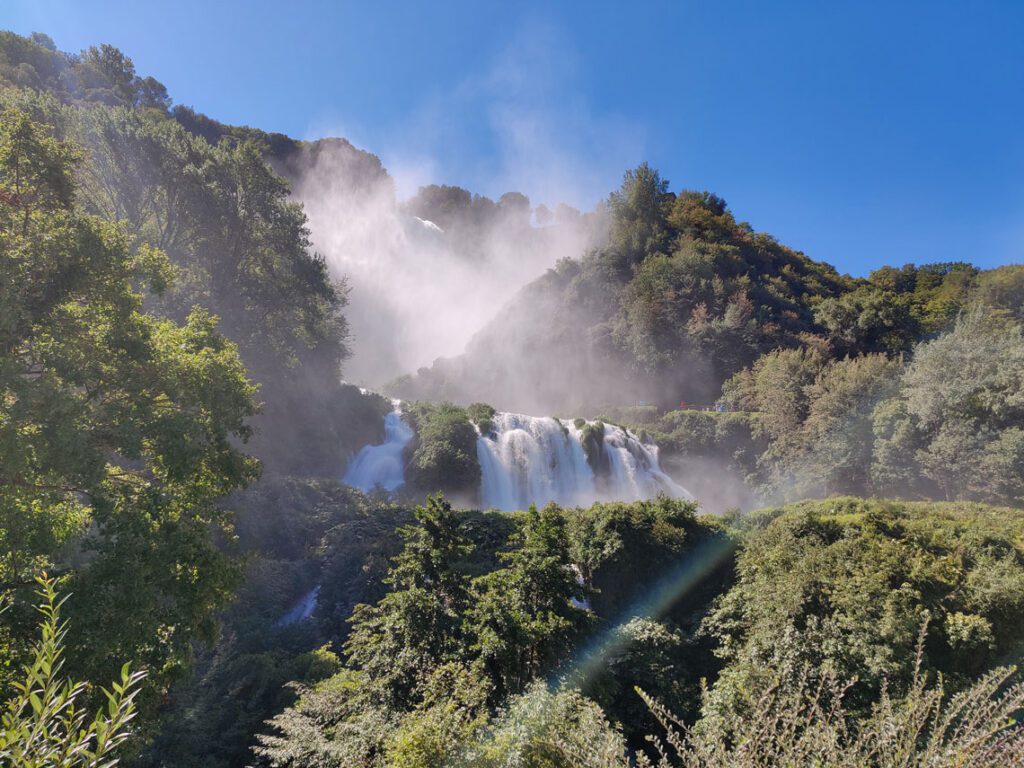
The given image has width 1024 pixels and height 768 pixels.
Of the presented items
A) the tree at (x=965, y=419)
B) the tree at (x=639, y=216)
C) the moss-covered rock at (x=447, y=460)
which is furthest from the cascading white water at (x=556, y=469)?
the tree at (x=639, y=216)

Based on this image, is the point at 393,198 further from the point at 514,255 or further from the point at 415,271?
the point at 514,255

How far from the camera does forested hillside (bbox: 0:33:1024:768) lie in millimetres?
5562

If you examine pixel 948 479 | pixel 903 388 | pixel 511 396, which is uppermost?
pixel 511 396

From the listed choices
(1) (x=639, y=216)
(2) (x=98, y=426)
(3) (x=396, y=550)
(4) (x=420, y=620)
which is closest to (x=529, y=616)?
(4) (x=420, y=620)

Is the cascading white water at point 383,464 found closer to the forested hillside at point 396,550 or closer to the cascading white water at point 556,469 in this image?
the forested hillside at point 396,550

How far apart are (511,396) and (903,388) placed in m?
32.6

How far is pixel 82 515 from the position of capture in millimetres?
8250

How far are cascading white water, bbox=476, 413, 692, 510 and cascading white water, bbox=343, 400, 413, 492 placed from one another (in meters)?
5.69

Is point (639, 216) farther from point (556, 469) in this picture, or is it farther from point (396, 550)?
point (396, 550)

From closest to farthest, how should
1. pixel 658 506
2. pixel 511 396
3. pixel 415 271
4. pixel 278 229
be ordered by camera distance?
pixel 658 506 < pixel 278 229 < pixel 511 396 < pixel 415 271

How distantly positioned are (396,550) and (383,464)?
47.3ft

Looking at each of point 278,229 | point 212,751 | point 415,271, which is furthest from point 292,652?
point 415,271

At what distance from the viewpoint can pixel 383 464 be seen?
28734 millimetres

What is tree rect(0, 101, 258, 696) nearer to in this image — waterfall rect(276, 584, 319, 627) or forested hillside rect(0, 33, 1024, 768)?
forested hillside rect(0, 33, 1024, 768)
